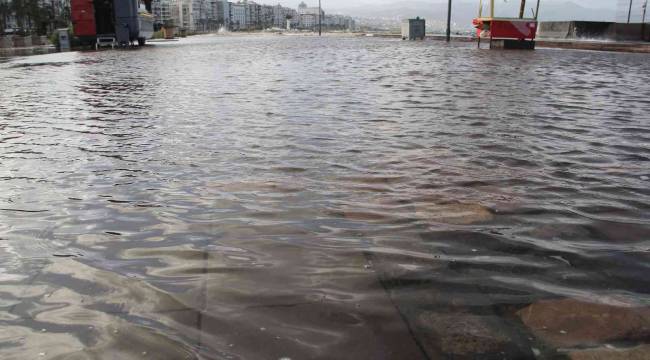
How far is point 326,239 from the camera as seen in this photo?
333cm

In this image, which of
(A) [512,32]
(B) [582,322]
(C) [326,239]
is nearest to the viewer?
(B) [582,322]

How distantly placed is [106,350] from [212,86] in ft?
35.5

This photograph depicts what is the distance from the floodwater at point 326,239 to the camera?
2.24 metres

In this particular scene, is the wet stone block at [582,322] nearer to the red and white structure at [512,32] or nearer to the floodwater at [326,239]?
the floodwater at [326,239]

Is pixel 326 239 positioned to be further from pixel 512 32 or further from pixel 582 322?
pixel 512 32

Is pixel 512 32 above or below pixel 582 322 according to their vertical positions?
above

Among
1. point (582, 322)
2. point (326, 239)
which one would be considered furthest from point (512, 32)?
point (582, 322)

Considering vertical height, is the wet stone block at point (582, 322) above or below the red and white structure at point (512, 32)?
below

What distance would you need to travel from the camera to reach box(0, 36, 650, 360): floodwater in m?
2.24

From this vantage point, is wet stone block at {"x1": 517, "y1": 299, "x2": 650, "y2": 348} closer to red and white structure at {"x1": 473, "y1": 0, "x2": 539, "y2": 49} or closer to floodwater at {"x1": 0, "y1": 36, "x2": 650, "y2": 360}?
floodwater at {"x1": 0, "y1": 36, "x2": 650, "y2": 360}

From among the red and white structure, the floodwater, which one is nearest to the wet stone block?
the floodwater

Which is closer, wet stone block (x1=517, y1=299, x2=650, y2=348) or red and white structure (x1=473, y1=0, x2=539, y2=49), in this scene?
wet stone block (x1=517, y1=299, x2=650, y2=348)

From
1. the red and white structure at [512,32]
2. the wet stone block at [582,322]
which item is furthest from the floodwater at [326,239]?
the red and white structure at [512,32]

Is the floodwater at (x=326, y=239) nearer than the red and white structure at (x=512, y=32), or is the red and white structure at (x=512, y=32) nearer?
the floodwater at (x=326, y=239)
